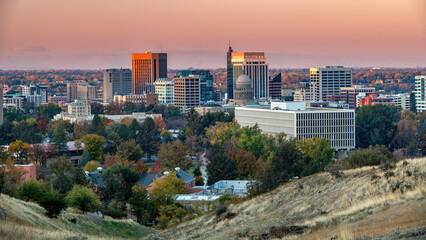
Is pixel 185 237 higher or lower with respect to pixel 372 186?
lower

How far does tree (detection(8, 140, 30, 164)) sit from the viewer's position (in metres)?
106

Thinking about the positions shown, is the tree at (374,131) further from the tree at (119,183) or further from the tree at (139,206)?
the tree at (139,206)

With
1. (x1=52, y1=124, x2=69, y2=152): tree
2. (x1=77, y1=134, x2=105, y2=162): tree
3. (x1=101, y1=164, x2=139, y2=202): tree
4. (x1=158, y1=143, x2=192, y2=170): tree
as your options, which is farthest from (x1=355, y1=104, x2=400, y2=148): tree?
(x1=101, y1=164, x2=139, y2=202): tree

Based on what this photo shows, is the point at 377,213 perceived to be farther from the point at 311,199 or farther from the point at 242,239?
the point at 311,199

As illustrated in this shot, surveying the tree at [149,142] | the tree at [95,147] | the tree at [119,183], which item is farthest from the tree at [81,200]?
the tree at [149,142]

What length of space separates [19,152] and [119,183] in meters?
44.9

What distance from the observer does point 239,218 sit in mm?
40281

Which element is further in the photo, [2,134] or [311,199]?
[2,134]

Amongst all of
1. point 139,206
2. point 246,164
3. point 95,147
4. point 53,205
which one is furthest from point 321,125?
point 53,205

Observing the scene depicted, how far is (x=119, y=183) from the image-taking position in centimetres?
6812

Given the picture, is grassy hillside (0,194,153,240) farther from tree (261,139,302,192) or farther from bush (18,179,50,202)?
tree (261,139,302,192)

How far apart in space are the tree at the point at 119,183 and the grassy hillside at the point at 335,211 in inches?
917

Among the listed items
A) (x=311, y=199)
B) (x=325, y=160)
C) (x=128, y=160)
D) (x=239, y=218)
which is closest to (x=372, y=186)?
(x=311, y=199)

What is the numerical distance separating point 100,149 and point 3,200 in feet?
253
